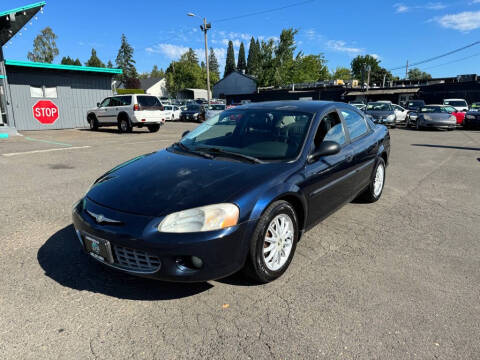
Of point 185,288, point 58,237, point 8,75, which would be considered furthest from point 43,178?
point 8,75

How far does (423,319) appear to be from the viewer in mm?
2283

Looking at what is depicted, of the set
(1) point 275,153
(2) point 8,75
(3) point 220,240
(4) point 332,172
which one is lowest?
(3) point 220,240

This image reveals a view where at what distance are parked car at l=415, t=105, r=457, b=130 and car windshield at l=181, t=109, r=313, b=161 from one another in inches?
686

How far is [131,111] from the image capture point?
15039 mm

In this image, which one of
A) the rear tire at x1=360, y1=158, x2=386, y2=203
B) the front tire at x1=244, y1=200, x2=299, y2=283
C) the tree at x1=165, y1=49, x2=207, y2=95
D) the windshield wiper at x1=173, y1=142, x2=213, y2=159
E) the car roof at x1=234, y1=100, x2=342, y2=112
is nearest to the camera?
the front tire at x1=244, y1=200, x2=299, y2=283

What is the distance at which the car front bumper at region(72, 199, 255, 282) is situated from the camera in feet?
7.27

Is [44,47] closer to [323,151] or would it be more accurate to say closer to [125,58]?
[125,58]

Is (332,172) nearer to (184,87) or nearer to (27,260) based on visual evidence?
(27,260)

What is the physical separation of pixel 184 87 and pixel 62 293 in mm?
77135

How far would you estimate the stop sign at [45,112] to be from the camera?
1703 cm

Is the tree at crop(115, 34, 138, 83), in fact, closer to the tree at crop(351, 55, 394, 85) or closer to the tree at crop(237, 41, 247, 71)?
the tree at crop(237, 41, 247, 71)

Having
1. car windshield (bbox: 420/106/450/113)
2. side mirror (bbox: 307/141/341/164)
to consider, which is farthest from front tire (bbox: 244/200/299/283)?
car windshield (bbox: 420/106/450/113)

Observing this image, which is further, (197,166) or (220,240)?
(197,166)

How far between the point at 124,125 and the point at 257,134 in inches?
529
